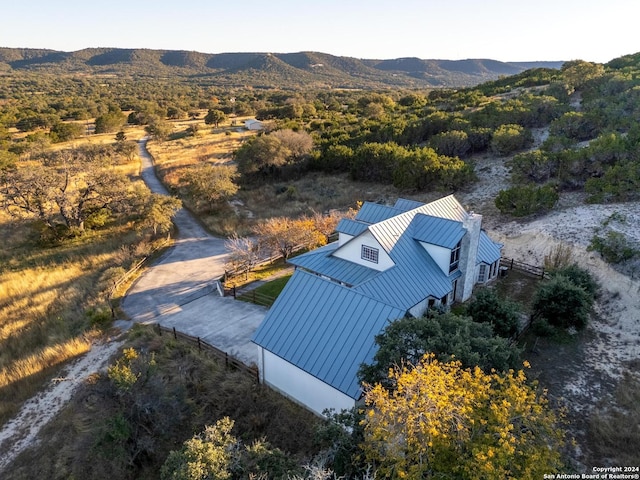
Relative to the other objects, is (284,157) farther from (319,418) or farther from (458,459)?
(458,459)

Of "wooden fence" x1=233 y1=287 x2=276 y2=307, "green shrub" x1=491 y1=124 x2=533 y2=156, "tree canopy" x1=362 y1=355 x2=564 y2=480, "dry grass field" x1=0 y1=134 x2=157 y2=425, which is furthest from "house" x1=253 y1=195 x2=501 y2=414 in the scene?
"green shrub" x1=491 y1=124 x2=533 y2=156

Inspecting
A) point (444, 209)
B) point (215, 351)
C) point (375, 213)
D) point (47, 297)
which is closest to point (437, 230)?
point (444, 209)

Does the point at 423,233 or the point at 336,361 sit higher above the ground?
the point at 423,233

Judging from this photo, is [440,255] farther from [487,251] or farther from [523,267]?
[523,267]

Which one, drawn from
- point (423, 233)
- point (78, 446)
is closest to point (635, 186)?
point (423, 233)

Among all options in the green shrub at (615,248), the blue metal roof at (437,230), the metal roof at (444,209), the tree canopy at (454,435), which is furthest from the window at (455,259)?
the tree canopy at (454,435)

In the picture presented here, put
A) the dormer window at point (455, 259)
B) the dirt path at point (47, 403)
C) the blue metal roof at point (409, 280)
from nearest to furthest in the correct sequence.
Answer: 1. the dirt path at point (47, 403)
2. the blue metal roof at point (409, 280)
3. the dormer window at point (455, 259)

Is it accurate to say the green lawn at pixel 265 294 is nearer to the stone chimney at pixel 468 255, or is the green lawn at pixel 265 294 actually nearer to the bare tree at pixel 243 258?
the bare tree at pixel 243 258
